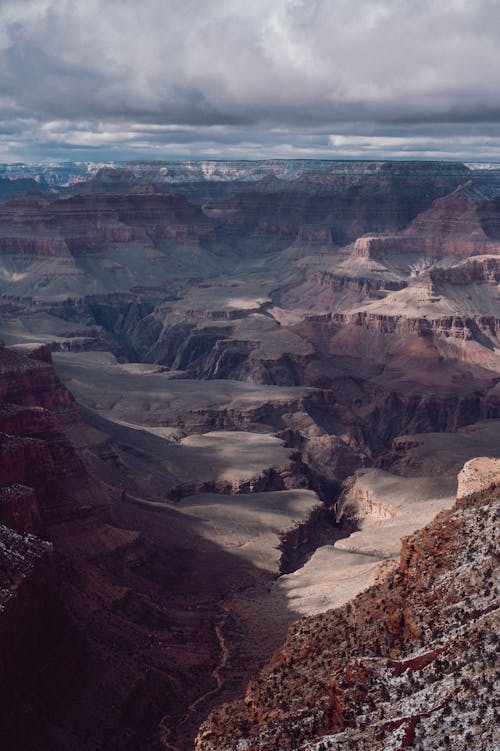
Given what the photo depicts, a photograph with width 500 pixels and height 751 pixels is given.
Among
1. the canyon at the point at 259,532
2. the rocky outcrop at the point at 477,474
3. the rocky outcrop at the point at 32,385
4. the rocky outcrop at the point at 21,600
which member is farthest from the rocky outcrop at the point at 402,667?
the rocky outcrop at the point at 32,385

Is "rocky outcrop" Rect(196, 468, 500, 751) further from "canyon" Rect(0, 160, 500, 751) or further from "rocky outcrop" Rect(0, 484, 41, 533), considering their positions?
"rocky outcrop" Rect(0, 484, 41, 533)

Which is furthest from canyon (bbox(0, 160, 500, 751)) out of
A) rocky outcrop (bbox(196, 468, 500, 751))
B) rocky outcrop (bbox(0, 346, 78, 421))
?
rocky outcrop (bbox(0, 346, 78, 421))

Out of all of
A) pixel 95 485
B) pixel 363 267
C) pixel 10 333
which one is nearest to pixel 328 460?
pixel 95 485

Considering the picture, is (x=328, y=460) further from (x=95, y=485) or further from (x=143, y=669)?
(x=143, y=669)

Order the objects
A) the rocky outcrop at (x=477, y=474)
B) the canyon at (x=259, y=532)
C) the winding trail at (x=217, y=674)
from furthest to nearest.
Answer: the rocky outcrop at (x=477, y=474), the winding trail at (x=217, y=674), the canyon at (x=259, y=532)

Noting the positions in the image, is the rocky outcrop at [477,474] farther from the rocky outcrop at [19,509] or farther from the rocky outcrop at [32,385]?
the rocky outcrop at [32,385]

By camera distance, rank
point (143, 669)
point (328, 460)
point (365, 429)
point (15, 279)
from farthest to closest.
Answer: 1. point (15, 279)
2. point (365, 429)
3. point (328, 460)
4. point (143, 669)
